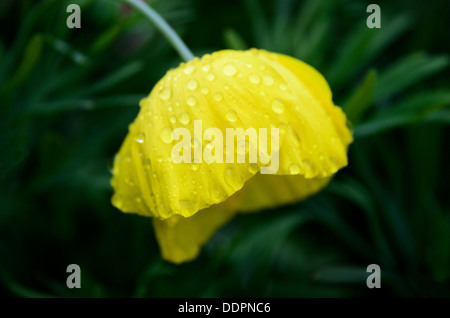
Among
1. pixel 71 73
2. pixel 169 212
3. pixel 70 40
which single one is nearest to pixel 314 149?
pixel 169 212

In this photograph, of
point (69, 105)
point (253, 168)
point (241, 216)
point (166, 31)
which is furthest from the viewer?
point (241, 216)

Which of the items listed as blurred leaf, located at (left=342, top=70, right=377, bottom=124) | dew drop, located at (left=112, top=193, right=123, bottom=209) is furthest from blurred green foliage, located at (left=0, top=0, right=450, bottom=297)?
dew drop, located at (left=112, top=193, right=123, bottom=209)

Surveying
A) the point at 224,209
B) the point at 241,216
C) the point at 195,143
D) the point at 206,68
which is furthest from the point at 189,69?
the point at 241,216

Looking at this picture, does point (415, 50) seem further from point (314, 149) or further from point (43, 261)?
point (43, 261)

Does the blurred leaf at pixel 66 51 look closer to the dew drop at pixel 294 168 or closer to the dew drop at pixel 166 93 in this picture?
the dew drop at pixel 166 93

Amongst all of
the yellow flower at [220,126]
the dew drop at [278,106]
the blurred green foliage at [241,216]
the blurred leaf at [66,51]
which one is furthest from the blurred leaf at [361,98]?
the blurred leaf at [66,51]

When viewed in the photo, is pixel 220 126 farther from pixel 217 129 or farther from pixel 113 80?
pixel 113 80
